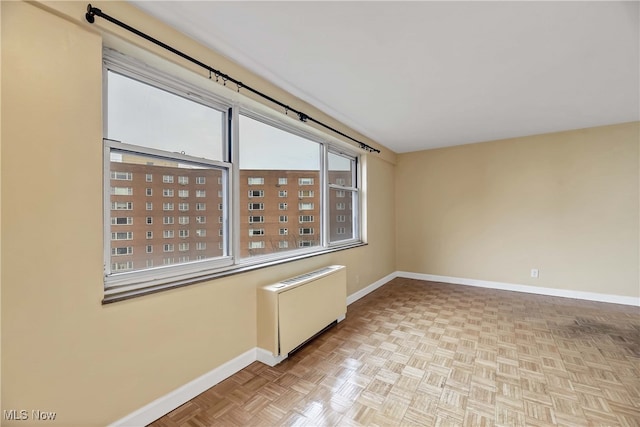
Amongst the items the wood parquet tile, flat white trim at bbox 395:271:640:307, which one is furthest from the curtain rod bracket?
flat white trim at bbox 395:271:640:307

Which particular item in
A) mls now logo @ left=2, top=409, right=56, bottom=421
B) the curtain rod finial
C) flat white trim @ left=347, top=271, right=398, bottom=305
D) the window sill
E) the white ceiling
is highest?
the white ceiling

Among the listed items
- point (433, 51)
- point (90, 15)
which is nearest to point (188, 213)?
point (90, 15)

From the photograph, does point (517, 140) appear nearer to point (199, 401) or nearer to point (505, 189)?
point (505, 189)

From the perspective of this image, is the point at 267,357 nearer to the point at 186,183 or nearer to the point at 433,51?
the point at 186,183

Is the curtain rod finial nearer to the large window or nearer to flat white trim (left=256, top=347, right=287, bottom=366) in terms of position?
the large window

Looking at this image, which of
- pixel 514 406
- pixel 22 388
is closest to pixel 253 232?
pixel 22 388

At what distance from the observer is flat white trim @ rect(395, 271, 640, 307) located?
147 inches

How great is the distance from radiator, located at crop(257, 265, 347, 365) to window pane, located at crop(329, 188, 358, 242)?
91 cm

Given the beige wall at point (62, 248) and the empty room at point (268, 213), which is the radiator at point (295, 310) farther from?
the beige wall at point (62, 248)

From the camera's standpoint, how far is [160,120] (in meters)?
1.87

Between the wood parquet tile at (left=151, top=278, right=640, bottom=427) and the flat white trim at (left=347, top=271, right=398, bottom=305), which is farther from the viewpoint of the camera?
the flat white trim at (left=347, top=271, right=398, bottom=305)

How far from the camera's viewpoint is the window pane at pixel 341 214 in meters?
3.78

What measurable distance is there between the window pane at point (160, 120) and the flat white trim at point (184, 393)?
65.1 inches

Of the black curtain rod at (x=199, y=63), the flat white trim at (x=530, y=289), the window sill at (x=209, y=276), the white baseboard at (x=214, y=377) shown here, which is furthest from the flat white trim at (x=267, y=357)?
the flat white trim at (x=530, y=289)
